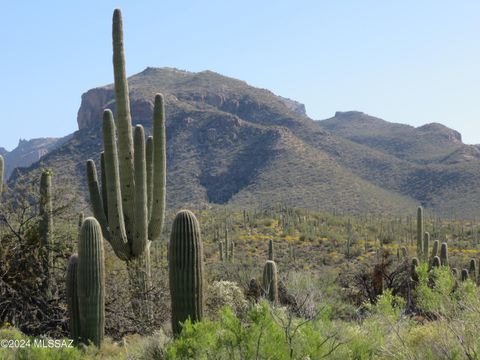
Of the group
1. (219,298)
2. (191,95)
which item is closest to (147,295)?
(219,298)

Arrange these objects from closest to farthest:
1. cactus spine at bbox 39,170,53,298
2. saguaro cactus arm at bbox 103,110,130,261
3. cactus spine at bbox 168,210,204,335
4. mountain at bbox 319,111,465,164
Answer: cactus spine at bbox 168,210,204,335 → saguaro cactus arm at bbox 103,110,130,261 → cactus spine at bbox 39,170,53,298 → mountain at bbox 319,111,465,164

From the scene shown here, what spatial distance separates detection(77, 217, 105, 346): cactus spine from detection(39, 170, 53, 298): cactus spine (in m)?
2.73

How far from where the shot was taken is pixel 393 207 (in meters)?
65.1

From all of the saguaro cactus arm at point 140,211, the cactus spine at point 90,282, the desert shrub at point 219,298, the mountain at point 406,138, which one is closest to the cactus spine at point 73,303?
the cactus spine at point 90,282

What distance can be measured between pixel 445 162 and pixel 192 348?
82975 mm

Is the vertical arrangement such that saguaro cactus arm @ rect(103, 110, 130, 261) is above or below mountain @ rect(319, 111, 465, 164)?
below

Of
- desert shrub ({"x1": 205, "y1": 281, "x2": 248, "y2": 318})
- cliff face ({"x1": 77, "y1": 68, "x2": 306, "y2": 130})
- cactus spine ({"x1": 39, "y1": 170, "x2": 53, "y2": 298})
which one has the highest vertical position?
cliff face ({"x1": 77, "y1": 68, "x2": 306, "y2": 130})

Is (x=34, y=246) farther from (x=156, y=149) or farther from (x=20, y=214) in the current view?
(x=156, y=149)

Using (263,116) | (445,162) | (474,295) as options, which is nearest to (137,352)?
(474,295)

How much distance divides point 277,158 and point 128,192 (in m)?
65.2

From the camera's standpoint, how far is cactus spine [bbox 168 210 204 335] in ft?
30.2

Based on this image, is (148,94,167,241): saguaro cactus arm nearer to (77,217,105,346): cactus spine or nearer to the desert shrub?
the desert shrub

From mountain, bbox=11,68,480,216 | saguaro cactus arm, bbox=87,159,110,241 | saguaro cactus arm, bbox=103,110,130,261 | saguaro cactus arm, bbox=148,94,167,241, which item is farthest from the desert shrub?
mountain, bbox=11,68,480,216

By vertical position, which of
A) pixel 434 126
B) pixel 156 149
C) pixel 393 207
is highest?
pixel 434 126
